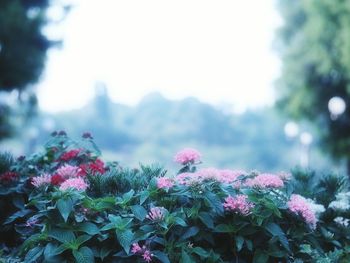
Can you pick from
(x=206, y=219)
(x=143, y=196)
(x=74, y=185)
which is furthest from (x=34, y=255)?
(x=206, y=219)

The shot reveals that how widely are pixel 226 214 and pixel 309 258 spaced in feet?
1.89

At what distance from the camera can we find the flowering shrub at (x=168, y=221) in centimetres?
219

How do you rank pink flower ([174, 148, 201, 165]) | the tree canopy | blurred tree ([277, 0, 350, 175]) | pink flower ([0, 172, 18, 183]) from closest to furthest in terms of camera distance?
pink flower ([174, 148, 201, 165]) < pink flower ([0, 172, 18, 183]) < the tree canopy < blurred tree ([277, 0, 350, 175])

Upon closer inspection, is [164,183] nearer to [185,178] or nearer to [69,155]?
[185,178]

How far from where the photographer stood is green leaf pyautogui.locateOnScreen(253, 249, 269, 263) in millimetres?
2291

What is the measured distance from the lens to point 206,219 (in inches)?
90.9

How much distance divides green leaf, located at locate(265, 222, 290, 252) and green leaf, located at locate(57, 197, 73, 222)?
1024mm

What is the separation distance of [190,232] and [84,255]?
55 cm

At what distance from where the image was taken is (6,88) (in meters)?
11.7

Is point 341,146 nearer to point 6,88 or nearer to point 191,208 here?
point 6,88

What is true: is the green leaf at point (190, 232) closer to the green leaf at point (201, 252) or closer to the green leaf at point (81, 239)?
the green leaf at point (201, 252)

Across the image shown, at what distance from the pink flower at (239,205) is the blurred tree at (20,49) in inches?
389

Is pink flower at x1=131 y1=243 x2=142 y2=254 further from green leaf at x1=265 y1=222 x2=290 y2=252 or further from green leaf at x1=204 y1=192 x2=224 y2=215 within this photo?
green leaf at x1=265 y1=222 x2=290 y2=252

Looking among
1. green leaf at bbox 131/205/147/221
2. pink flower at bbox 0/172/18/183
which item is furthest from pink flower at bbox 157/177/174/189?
pink flower at bbox 0/172/18/183
